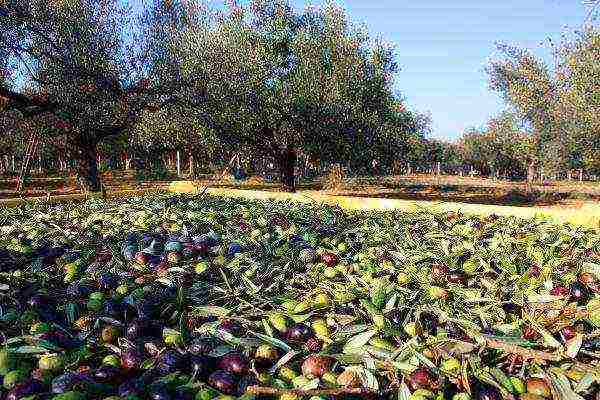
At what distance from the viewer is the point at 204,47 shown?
19.7m

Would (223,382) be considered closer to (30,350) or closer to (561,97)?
(30,350)

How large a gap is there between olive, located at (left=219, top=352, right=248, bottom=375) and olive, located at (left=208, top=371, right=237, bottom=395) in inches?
2.8

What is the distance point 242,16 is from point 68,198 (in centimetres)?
1684

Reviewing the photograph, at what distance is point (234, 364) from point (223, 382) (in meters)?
0.16

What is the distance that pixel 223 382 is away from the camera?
7.07 ft

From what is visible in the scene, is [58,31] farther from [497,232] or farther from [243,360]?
[243,360]

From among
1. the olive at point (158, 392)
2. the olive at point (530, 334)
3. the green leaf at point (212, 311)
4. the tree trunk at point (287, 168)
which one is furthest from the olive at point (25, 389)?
the tree trunk at point (287, 168)

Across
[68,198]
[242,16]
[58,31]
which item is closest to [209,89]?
[58,31]

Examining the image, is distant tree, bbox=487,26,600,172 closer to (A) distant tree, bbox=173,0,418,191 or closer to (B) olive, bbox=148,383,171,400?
(A) distant tree, bbox=173,0,418,191

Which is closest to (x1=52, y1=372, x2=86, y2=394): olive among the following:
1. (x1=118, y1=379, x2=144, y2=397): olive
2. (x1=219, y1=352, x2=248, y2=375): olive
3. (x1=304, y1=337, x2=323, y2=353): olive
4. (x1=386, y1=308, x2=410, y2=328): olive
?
(x1=118, y1=379, x2=144, y2=397): olive

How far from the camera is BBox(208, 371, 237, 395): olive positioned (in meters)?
2.15

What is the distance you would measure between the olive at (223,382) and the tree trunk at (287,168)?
22.0m

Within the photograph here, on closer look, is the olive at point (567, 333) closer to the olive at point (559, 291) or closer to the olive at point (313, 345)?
the olive at point (559, 291)

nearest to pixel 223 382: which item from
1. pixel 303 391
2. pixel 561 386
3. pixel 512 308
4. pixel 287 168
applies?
pixel 303 391
